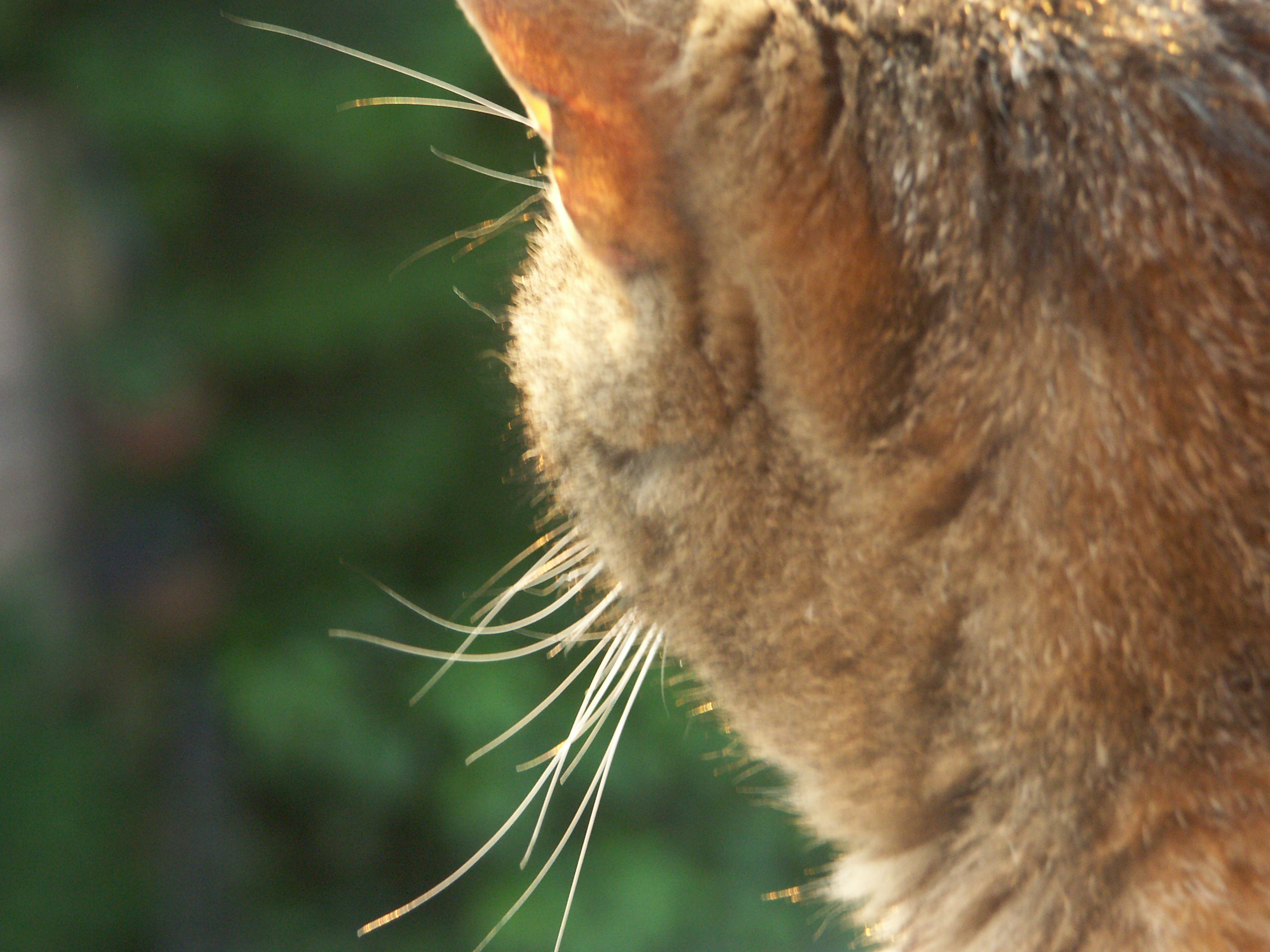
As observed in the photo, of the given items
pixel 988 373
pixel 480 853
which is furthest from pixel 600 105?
pixel 480 853

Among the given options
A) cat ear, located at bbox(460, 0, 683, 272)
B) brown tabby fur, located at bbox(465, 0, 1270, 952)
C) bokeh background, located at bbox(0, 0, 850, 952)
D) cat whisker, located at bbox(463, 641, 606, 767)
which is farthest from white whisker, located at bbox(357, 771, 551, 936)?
bokeh background, located at bbox(0, 0, 850, 952)

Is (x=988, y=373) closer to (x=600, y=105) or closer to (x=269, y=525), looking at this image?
(x=600, y=105)

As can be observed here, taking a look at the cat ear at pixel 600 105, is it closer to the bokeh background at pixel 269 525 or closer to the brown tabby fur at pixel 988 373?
the brown tabby fur at pixel 988 373

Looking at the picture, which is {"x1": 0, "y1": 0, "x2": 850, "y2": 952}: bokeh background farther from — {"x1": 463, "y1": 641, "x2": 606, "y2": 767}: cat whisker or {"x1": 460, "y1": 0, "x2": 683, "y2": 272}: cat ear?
{"x1": 460, "y1": 0, "x2": 683, "y2": 272}: cat ear

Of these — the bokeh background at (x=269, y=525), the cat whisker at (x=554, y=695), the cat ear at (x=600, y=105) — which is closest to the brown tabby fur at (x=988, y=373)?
the cat ear at (x=600, y=105)

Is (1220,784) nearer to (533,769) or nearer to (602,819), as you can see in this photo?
(533,769)

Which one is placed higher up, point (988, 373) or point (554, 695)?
point (988, 373)

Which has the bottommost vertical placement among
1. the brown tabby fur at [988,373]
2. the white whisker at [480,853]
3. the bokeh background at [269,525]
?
the bokeh background at [269,525]
